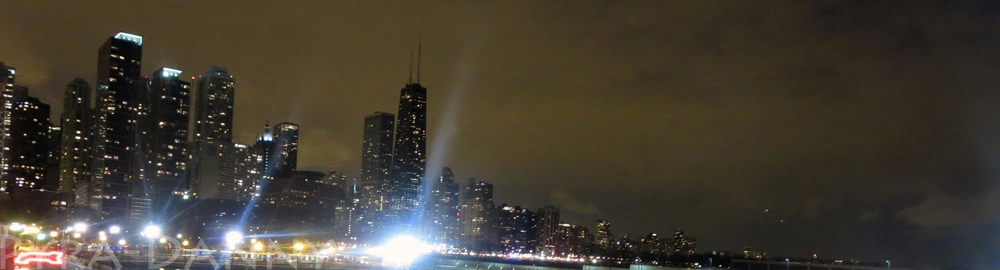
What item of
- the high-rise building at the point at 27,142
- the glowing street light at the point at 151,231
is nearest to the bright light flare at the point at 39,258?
the glowing street light at the point at 151,231

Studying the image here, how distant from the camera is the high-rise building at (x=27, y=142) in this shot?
14100cm

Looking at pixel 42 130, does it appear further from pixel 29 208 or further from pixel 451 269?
pixel 451 269

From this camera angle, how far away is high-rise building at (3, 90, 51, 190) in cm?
14100

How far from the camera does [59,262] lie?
28578 millimetres

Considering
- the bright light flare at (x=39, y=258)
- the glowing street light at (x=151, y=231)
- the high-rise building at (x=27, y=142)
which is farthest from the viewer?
the high-rise building at (x=27, y=142)

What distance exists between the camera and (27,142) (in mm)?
149125

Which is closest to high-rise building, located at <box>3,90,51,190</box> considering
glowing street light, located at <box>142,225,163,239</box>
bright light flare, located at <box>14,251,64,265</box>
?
glowing street light, located at <box>142,225,163,239</box>

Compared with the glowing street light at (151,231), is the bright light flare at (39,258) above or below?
below

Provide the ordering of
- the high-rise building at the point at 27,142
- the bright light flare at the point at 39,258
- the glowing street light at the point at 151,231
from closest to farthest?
the bright light flare at the point at 39,258, the glowing street light at the point at 151,231, the high-rise building at the point at 27,142

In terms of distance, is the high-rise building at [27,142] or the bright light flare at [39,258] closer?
the bright light flare at [39,258]

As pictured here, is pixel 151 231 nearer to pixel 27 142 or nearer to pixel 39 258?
pixel 39 258

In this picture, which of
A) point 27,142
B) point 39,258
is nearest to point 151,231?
point 39,258

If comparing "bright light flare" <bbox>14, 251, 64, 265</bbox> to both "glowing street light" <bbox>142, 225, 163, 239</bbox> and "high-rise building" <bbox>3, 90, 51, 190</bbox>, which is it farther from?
"high-rise building" <bbox>3, 90, 51, 190</bbox>

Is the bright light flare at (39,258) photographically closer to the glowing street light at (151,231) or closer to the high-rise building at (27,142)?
the glowing street light at (151,231)
